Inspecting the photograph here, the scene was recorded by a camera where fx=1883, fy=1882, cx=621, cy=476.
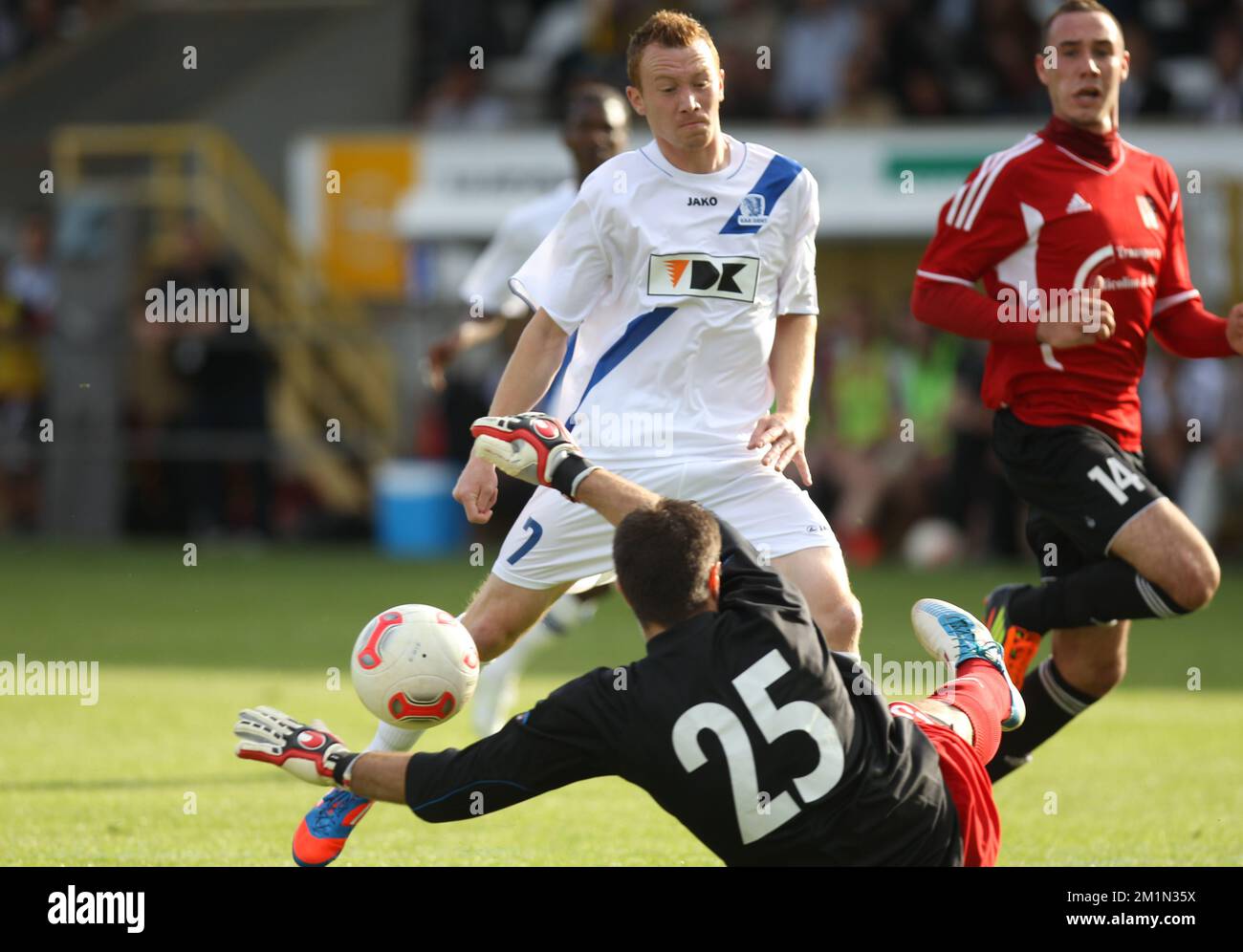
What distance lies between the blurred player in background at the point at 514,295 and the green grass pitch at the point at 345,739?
0.31 m

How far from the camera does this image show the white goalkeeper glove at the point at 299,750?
16.6ft

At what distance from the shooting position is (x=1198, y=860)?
6.05 meters

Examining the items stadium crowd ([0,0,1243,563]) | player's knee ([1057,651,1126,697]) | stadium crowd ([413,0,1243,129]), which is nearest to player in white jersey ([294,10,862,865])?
player's knee ([1057,651,1126,697])

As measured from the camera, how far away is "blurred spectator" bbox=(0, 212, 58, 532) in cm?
2144

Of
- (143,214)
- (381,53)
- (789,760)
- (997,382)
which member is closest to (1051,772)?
(997,382)

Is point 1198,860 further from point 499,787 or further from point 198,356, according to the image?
A: point 198,356

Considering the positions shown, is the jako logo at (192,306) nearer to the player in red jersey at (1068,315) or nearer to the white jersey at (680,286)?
the player in red jersey at (1068,315)

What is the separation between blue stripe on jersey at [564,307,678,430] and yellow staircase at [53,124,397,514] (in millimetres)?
14948

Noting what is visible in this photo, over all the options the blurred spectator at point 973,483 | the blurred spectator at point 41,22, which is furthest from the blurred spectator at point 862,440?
the blurred spectator at point 41,22

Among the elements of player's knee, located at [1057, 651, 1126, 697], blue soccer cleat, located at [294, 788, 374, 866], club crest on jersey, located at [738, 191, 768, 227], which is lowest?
blue soccer cleat, located at [294, 788, 374, 866]

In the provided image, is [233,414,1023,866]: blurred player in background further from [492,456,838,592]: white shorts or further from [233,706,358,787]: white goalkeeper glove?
[492,456,838,592]: white shorts

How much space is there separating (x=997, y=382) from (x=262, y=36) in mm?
21954

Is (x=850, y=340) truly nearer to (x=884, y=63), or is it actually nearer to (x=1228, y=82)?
(x=884, y=63)

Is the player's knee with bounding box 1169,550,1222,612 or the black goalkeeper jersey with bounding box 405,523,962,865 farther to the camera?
the player's knee with bounding box 1169,550,1222,612
